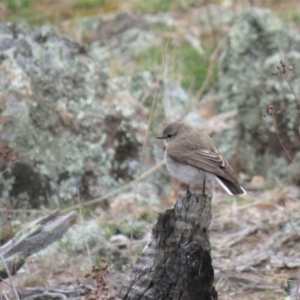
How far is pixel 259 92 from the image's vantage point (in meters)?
9.18

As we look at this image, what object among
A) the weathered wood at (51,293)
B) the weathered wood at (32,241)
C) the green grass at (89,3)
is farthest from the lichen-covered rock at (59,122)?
the green grass at (89,3)

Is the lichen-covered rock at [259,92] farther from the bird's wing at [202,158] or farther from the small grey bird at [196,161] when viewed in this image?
the bird's wing at [202,158]

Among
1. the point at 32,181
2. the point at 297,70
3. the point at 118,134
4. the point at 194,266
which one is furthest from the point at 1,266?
the point at 297,70

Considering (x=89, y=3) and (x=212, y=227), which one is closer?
(x=212, y=227)

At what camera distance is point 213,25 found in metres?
12.2

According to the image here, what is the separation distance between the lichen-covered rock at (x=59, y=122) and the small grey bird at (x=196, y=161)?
4.88 ft

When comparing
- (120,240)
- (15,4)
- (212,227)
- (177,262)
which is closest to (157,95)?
(212,227)

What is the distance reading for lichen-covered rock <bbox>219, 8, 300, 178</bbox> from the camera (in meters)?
8.95

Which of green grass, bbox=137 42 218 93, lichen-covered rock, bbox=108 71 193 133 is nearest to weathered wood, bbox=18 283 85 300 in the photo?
lichen-covered rock, bbox=108 71 193 133

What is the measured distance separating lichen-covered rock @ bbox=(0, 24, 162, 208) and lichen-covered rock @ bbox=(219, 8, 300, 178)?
4.50 feet

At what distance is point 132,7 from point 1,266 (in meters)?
8.71

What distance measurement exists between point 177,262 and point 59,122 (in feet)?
10.6

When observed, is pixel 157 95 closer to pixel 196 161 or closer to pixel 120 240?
pixel 120 240

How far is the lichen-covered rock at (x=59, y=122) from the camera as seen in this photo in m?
7.49
